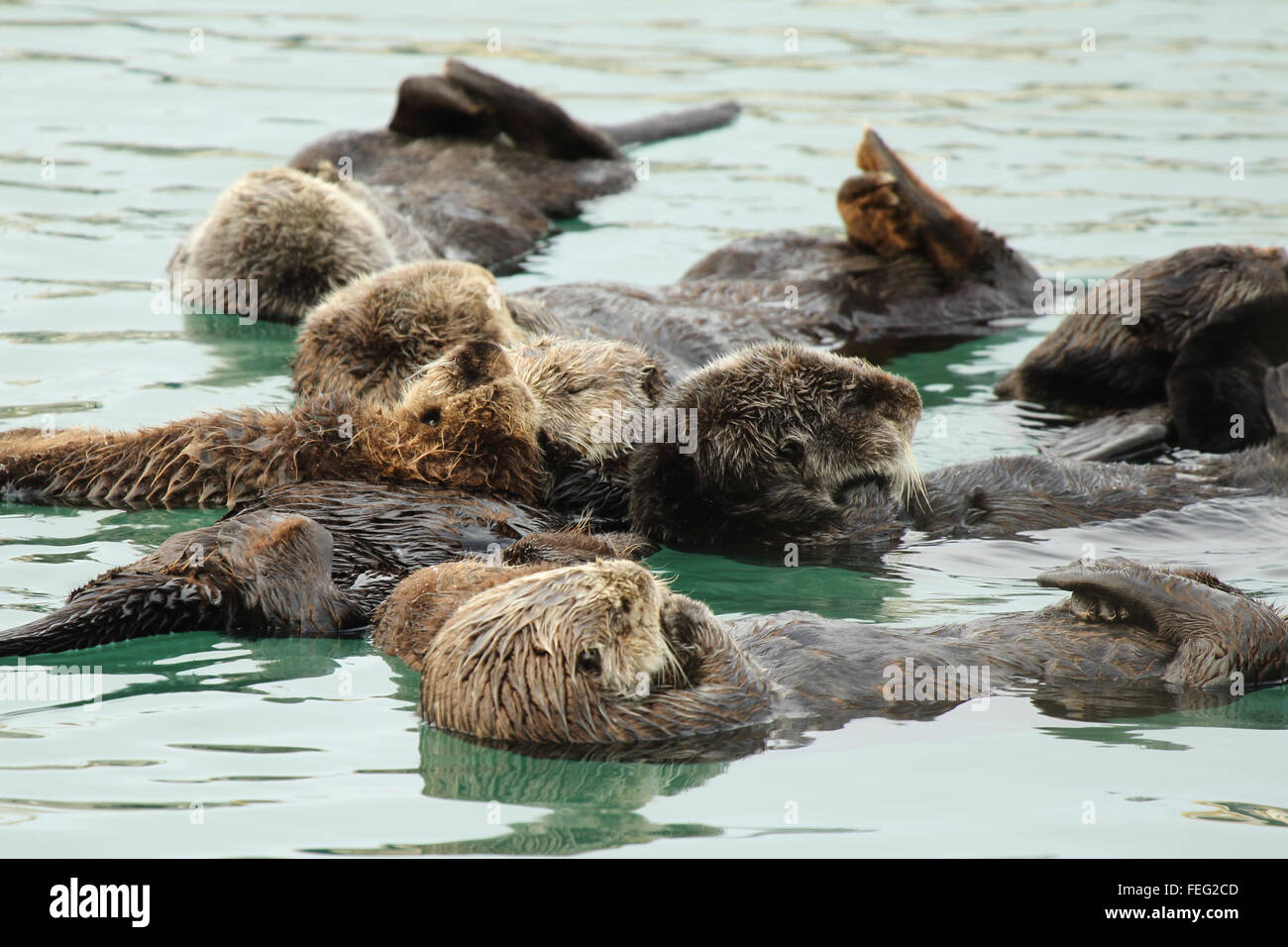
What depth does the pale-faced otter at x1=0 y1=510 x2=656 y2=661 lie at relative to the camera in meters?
4.01

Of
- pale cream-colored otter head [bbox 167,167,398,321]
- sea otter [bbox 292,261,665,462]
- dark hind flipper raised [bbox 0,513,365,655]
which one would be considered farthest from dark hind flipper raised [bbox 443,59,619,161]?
dark hind flipper raised [bbox 0,513,365,655]

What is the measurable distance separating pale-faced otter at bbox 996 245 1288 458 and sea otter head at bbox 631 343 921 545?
1.17 m

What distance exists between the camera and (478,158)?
905cm

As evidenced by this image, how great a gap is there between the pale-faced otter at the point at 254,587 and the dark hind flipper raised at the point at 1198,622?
53.0 inches

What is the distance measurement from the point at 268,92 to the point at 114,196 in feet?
10.1

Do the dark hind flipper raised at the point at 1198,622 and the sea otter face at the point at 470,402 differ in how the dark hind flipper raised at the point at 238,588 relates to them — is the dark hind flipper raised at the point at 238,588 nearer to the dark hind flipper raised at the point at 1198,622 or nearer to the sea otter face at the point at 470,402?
the sea otter face at the point at 470,402

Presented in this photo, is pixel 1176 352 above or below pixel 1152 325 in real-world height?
below

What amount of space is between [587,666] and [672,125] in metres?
7.41

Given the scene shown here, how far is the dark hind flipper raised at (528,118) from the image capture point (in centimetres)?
891

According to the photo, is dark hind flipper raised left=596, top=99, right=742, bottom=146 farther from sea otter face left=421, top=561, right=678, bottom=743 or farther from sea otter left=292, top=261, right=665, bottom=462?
sea otter face left=421, top=561, right=678, bottom=743

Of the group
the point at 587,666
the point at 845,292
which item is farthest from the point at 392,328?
the point at 845,292

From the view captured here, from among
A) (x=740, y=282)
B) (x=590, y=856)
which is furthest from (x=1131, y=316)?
(x=590, y=856)

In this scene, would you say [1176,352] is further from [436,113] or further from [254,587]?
[436,113]

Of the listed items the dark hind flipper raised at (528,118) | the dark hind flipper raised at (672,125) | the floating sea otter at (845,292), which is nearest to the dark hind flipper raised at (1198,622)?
the floating sea otter at (845,292)
